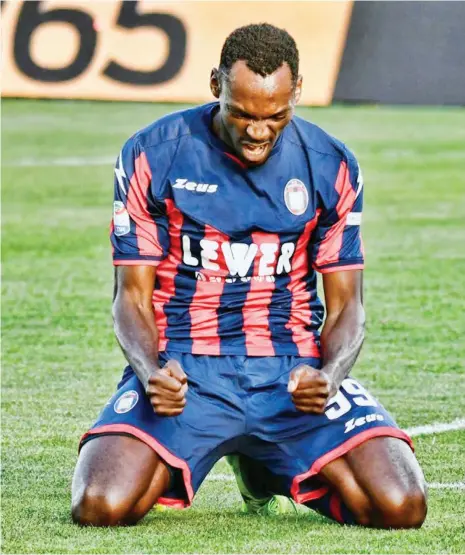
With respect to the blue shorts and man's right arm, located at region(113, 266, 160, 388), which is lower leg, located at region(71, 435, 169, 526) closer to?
the blue shorts

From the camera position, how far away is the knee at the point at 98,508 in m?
5.57

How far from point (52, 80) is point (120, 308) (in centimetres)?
1338

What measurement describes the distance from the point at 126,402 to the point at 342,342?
0.77 m

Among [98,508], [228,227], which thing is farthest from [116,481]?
[228,227]

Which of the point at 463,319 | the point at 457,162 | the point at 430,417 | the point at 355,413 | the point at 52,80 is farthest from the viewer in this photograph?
the point at 52,80

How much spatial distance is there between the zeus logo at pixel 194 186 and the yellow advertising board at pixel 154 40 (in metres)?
12.1

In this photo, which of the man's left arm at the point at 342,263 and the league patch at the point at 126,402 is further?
the man's left arm at the point at 342,263

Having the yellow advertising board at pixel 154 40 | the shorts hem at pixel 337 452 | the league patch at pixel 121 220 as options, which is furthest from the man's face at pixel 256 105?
the yellow advertising board at pixel 154 40

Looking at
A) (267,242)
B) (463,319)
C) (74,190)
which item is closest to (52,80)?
(74,190)

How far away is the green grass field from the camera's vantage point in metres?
5.56

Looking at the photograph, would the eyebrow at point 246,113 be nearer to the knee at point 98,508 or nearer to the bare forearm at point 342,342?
the bare forearm at point 342,342

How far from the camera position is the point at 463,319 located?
31.7 feet

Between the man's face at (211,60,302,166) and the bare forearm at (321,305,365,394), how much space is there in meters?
0.65

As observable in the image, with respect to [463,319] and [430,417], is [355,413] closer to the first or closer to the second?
[430,417]
